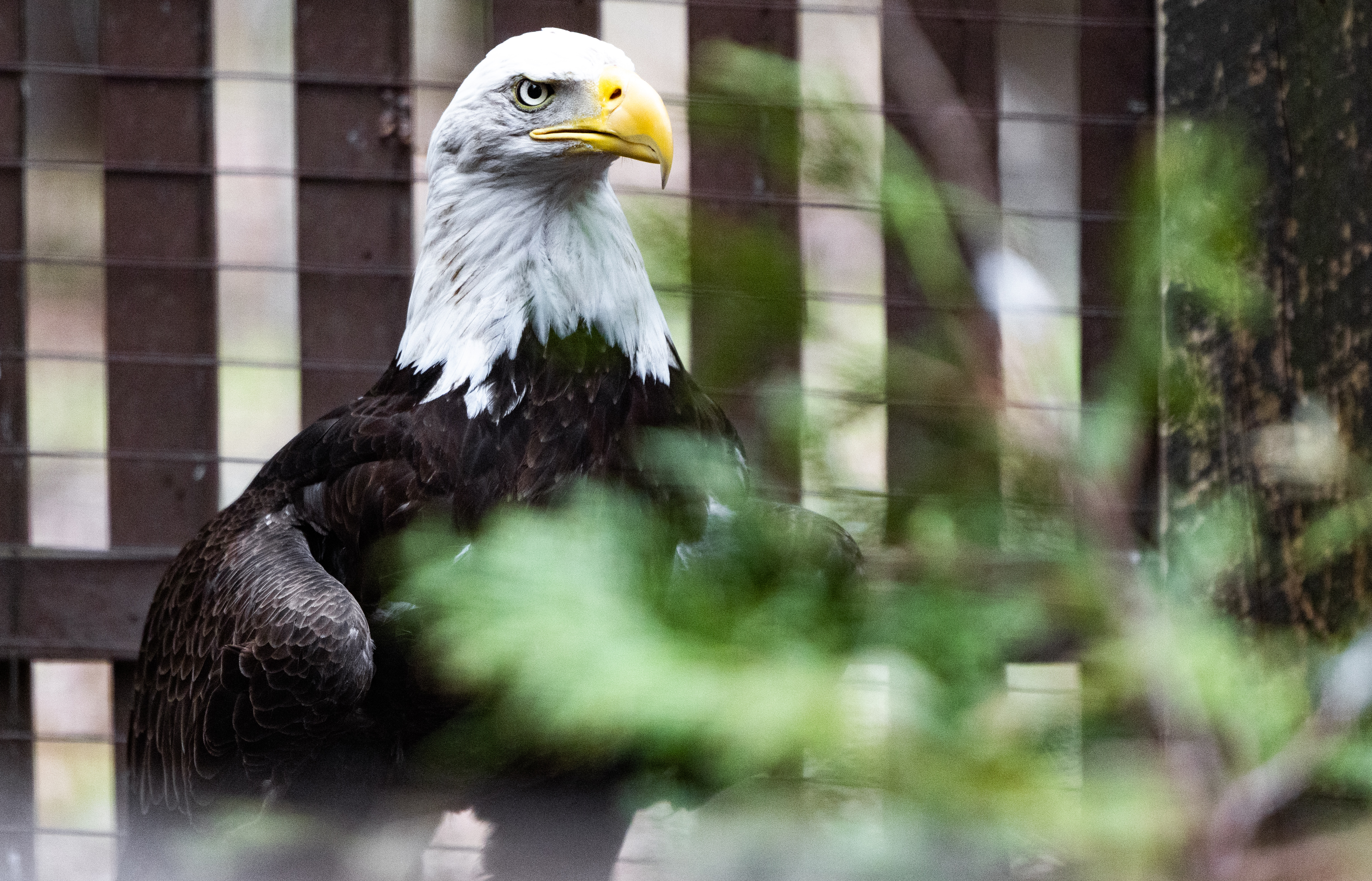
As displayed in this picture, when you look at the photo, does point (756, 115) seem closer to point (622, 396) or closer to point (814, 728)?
point (814, 728)

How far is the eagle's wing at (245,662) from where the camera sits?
1.48 m

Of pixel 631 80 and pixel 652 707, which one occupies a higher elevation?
pixel 631 80

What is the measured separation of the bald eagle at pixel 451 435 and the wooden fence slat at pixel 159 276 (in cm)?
61

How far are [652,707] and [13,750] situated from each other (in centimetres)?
215

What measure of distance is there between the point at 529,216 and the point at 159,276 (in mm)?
976

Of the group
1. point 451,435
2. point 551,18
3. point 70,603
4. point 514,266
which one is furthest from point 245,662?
point 551,18

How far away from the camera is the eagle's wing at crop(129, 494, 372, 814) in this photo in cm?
148

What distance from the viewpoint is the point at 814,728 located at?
1.46ft

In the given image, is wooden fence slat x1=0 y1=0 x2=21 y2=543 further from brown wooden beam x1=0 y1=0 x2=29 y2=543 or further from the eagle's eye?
the eagle's eye

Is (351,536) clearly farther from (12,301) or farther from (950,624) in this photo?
(950,624)

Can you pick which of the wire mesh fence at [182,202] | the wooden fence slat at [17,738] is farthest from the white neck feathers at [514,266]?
→ the wooden fence slat at [17,738]

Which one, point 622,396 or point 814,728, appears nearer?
point 814,728

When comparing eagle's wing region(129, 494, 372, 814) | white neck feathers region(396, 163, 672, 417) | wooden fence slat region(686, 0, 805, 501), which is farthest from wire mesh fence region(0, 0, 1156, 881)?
wooden fence slat region(686, 0, 805, 501)

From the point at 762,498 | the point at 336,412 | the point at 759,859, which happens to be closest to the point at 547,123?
the point at 336,412
